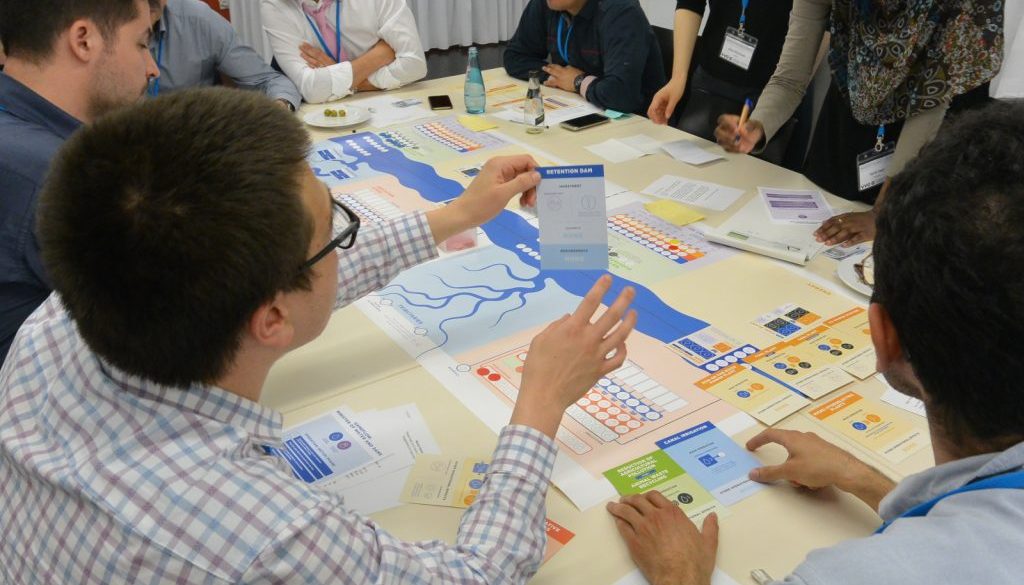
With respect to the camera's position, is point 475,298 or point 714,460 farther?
point 475,298

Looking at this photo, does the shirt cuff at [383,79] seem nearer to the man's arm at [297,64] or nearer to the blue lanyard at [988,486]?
the man's arm at [297,64]

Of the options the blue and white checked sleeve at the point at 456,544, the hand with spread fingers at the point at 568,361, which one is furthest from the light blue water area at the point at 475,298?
the blue and white checked sleeve at the point at 456,544

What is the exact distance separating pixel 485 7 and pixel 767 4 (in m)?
3.20

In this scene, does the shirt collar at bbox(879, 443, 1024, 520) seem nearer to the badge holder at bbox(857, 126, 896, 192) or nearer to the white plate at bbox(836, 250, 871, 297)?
the white plate at bbox(836, 250, 871, 297)

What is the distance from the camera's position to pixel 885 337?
2.68ft

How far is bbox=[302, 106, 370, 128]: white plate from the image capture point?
→ 103 inches

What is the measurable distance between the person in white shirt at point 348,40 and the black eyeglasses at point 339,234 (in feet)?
6.80

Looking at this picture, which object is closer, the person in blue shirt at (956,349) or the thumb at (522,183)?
the person in blue shirt at (956,349)

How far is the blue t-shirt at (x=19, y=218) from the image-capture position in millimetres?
1348

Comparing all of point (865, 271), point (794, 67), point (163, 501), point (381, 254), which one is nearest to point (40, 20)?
point (381, 254)

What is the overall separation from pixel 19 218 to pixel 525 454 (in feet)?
3.38

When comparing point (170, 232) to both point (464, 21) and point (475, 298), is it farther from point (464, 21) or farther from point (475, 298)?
point (464, 21)

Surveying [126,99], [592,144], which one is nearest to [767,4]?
[592,144]

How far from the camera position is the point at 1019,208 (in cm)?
65
